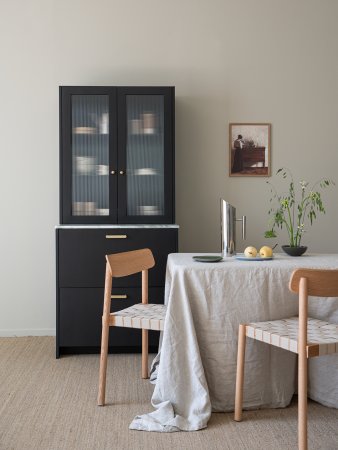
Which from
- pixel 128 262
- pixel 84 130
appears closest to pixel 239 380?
pixel 128 262

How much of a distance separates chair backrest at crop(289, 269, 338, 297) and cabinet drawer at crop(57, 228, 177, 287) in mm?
1708

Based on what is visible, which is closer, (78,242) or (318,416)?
(318,416)

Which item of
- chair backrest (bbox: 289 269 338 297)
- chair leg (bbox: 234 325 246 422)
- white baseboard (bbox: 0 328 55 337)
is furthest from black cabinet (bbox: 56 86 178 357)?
chair backrest (bbox: 289 269 338 297)

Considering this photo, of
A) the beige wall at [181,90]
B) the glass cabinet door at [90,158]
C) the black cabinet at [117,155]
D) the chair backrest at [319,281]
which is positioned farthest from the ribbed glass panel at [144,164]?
the chair backrest at [319,281]

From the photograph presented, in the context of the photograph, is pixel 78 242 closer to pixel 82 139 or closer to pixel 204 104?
pixel 82 139

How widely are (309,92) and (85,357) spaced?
8.19ft

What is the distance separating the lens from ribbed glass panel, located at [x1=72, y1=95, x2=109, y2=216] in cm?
428

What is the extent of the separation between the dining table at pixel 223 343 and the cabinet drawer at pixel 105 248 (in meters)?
0.96

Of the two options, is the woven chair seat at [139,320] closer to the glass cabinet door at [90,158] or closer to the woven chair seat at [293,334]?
the woven chair seat at [293,334]

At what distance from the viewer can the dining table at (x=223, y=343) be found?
3.07 metres

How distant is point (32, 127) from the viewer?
15.4ft

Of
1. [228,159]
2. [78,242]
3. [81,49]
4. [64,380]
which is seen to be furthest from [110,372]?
[81,49]

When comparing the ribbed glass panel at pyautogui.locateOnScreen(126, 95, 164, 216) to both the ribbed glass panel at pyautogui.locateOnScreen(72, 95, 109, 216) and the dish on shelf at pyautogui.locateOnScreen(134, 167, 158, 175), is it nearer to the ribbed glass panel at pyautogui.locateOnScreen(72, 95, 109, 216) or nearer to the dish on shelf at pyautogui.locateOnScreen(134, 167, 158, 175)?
the dish on shelf at pyautogui.locateOnScreen(134, 167, 158, 175)

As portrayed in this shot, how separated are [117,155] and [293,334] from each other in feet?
6.46
